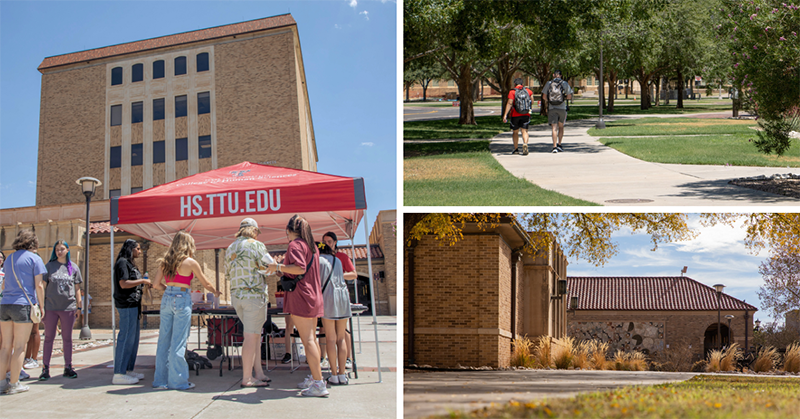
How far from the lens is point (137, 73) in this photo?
41.8 meters

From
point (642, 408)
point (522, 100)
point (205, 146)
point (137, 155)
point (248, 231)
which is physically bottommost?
point (642, 408)

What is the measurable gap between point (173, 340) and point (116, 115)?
39.1 metres

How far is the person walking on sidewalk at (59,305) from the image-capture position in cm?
784

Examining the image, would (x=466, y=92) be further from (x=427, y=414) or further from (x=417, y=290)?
(x=427, y=414)

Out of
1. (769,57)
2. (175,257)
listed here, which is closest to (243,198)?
(175,257)

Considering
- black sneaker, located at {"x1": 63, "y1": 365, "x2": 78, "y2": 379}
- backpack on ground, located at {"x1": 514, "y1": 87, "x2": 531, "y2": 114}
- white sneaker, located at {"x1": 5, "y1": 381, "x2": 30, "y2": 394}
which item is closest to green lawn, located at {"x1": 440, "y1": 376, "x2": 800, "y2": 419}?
white sneaker, located at {"x1": 5, "y1": 381, "x2": 30, "y2": 394}

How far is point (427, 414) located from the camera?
5.23 m

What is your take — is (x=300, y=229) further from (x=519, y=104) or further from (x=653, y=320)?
(x=653, y=320)

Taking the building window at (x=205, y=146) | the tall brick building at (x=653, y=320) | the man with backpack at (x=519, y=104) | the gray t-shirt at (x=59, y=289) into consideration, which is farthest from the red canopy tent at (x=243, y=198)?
the building window at (x=205, y=146)

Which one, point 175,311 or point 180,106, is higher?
point 180,106

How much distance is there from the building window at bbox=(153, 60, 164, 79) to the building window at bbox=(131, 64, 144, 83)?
938 mm

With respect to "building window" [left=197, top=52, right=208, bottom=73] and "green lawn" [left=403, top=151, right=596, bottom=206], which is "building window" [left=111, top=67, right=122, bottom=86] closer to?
"building window" [left=197, top=52, right=208, bottom=73]

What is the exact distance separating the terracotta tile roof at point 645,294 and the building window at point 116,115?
30954 mm

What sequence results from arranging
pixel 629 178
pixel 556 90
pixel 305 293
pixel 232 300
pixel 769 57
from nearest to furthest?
pixel 305 293, pixel 232 300, pixel 769 57, pixel 629 178, pixel 556 90
